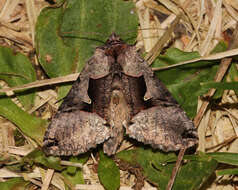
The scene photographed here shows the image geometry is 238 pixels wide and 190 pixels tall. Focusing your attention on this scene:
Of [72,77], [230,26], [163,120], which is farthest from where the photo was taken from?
[230,26]

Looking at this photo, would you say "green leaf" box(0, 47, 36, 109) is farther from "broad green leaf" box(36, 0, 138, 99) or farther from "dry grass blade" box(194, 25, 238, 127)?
"dry grass blade" box(194, 25, 238, 127)

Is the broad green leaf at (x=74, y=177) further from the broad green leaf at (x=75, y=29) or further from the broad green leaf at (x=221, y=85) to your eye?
the broad green leaf at (x=221, y=85)

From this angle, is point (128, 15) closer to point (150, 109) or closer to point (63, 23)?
point (63, 23)

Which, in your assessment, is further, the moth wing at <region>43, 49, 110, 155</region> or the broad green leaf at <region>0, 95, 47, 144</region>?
the broad green leaf at <region>0, 95, 47, 144</region>

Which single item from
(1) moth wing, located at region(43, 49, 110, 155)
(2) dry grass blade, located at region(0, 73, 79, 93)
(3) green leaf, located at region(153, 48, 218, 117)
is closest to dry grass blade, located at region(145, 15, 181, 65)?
(3) green leaf, located at region(153, 48, 218, 117)

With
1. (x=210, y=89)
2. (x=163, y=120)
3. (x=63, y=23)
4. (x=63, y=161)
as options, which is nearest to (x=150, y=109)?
(x=163, y=120)

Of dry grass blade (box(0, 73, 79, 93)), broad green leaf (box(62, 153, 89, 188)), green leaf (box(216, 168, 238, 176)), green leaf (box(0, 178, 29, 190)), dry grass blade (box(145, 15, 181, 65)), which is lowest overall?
green leaf (box(0, 178, 29, 190))
